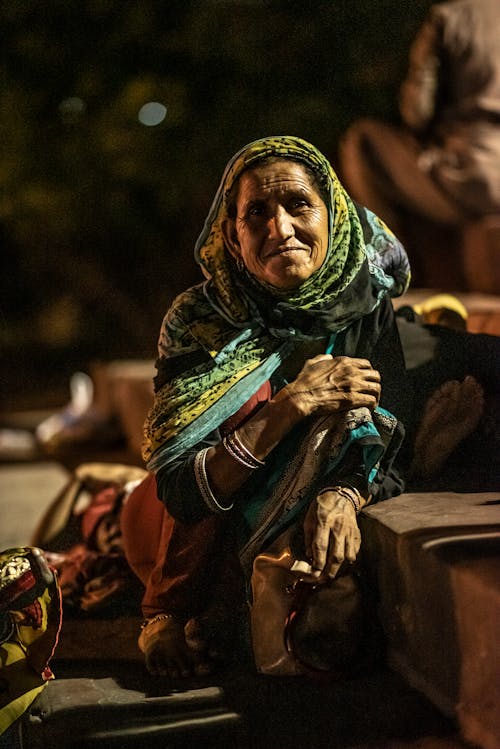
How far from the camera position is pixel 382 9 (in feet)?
19.3

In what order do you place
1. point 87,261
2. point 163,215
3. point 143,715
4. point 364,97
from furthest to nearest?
point 87,261 < point 163,215 < point 364,97 < point 143,715

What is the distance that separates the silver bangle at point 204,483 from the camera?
282 cm

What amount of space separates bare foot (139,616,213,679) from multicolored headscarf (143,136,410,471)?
490 millimetres

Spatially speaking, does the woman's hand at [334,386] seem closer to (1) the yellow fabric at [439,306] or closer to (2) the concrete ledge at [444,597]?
(2) the concrete ledge at [444,597]

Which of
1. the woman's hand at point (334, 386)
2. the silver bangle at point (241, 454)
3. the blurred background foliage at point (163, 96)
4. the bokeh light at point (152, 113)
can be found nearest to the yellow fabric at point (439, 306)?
the woman's hand at point (334, 386)

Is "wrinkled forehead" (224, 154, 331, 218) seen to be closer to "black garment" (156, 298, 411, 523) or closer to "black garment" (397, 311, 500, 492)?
"black garment" (156, 298, 411, 523)

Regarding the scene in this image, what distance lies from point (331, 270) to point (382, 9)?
351 cm

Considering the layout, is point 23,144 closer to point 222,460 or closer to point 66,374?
point 66,374

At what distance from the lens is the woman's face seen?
9.33 feet

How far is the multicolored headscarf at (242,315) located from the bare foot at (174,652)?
490mm

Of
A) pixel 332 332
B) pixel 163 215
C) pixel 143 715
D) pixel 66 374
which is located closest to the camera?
pixel 143 715

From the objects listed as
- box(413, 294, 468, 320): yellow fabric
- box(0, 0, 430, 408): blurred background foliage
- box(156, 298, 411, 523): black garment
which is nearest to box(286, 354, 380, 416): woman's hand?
box(156, 298, 411, 523): black garment

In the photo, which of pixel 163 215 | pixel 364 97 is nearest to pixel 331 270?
pixel 364 97

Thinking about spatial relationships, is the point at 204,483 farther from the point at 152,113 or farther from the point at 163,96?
the point at 152,113
